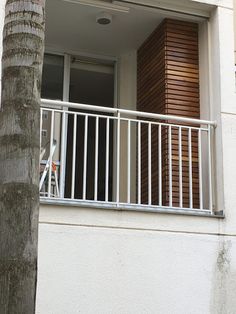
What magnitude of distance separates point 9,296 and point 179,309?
3.76 meters

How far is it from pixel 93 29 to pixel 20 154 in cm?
558

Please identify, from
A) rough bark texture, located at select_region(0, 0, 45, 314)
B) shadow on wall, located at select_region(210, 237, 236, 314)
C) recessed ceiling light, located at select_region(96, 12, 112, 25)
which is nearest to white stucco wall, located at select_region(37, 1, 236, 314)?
shadow on wall, located at select_region(210, 237, 236, 314)

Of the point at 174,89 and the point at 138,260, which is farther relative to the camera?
the point at 174,89

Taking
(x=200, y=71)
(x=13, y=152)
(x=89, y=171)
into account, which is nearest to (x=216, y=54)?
(x=200, y=71)

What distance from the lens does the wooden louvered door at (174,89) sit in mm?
7836

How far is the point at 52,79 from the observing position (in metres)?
9.18

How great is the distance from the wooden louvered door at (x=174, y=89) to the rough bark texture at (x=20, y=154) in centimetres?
427

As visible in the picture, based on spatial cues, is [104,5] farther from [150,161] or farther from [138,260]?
[138,260]

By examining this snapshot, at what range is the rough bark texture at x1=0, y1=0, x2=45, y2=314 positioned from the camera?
3.29m

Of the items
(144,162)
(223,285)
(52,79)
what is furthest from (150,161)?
(52,79)

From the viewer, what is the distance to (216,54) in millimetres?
7770

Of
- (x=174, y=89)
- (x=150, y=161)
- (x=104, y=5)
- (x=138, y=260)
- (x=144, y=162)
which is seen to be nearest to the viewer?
(x=138, y=260)

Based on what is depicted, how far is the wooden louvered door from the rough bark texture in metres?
4.27

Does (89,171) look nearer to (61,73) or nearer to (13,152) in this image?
(61,73)
